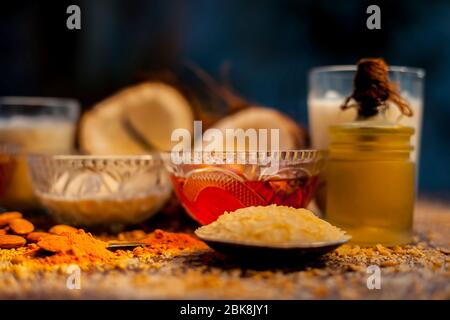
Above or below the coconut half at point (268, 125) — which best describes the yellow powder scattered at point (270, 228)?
below

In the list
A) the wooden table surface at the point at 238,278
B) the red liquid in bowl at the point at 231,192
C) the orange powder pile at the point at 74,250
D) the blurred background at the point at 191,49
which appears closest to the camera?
the wooden table surface at the point at 238,278

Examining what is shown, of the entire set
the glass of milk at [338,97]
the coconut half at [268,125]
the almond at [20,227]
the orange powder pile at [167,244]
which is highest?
the glass of milk at [338,97]

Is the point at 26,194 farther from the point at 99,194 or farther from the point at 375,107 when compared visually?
the point at 375,107

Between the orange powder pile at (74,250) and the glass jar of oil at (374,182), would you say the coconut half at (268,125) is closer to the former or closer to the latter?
the glass jar of oil at (374,182)

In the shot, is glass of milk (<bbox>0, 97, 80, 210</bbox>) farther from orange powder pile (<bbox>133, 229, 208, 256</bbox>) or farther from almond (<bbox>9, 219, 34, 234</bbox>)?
orange powder pile (<bbox>133, 229, 208, 256</bbox>)

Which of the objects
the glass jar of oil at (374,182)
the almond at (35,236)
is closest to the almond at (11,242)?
the almond at (35,236)

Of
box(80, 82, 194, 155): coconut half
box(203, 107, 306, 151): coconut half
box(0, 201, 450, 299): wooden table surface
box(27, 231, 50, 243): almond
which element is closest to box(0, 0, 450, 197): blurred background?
box(80, 82, 194, 155): coconut half

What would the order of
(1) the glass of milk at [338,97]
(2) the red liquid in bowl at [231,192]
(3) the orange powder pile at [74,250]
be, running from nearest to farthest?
(3) the orange powder pile at [74,250] < (2) the red liquid in bowl at [231,192] < (1) the glass of milk at [338,97]
